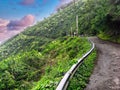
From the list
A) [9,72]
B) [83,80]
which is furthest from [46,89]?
[9,72]

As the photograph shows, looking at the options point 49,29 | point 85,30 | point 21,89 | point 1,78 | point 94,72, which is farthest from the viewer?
point 49,29

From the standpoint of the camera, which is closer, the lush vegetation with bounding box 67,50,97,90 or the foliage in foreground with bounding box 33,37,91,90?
the lush vegetation with bounding box 67,50,97,90

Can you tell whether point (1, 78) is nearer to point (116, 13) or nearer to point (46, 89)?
point (116, 13)

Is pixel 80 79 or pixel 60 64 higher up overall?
pixel 80 79

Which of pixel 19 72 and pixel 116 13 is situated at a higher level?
pixel 116 13

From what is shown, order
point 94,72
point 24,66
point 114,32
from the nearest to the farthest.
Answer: point 94,72
point 24,66
point 114,32

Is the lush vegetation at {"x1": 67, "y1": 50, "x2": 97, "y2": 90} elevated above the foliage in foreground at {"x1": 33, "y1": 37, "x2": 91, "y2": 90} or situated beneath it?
elevated above

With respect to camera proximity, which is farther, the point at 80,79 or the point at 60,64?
the point at 60,64

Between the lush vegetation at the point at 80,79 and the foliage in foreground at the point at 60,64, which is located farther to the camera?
the foliage in foreground at the point at 60,64

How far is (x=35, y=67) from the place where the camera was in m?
29.9

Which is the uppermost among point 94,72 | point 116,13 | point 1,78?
point 116,13

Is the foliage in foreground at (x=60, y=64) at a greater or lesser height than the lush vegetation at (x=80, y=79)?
lesser

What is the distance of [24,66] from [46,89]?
21.6 meters

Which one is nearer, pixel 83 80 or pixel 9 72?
pixel 83 80
